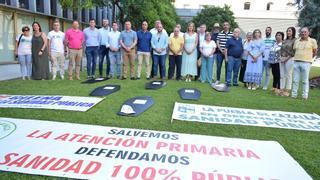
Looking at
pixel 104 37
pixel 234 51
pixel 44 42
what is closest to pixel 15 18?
pixel 44 42

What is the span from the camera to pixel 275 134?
16.9 ft

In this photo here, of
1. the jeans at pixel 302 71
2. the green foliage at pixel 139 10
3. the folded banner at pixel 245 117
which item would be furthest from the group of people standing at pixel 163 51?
the green foliage at pixel 139 10

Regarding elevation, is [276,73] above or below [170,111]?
above

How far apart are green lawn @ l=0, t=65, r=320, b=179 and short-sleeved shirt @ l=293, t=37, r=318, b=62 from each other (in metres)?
1.15

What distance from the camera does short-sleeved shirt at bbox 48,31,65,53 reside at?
390 inches

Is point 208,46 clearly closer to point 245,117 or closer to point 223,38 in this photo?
point 223,38

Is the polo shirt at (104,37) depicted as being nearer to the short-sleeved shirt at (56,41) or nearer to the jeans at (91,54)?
the jeans at (91,54)

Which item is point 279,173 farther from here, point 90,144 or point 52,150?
point 52,150

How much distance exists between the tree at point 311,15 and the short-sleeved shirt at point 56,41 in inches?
419

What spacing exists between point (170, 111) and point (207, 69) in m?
4.57

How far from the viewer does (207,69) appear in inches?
416

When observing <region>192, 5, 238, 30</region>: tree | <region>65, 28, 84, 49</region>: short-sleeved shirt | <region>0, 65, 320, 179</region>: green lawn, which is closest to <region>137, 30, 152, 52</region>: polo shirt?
<region>0, 65, 320, 179</region>: green lawn

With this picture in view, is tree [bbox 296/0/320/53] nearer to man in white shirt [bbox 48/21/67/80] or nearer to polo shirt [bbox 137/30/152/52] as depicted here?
polo shirt [bbox 137/30/152/52]

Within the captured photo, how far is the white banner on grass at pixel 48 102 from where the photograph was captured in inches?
244
